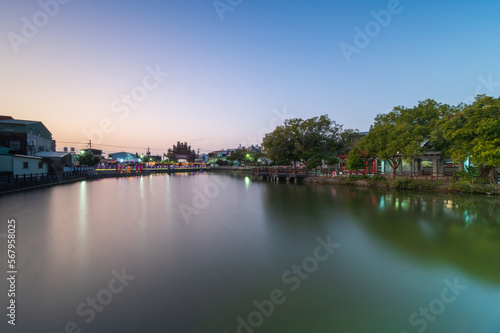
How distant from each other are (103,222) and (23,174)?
17.4 metres

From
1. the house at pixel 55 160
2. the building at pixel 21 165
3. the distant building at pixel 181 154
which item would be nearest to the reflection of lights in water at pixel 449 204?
the building at pixel 21 165

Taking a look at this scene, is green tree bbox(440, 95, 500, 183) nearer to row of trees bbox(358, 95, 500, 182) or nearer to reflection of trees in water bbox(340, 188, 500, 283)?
row of trees bbox(358, 95, 500, 182)

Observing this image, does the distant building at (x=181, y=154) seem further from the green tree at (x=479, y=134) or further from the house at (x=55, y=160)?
the green tree at (x=479, y=134)

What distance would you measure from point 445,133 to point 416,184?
4.23 meters

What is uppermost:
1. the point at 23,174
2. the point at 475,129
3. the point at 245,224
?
the point at 475,129

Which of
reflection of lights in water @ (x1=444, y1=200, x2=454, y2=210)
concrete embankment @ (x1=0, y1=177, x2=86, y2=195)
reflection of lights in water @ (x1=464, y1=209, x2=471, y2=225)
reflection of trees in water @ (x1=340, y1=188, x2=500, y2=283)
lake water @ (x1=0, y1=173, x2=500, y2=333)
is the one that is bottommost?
lake water @ (x1=0, y1=173, x2=500, y2=333)

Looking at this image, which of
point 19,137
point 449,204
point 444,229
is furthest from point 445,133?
point 19,137

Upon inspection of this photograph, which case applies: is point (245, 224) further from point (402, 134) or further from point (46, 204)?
point (402, 134)

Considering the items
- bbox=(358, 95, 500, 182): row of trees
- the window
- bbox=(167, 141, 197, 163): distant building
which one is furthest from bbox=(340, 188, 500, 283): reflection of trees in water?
bbox=(167, 141, 197, 163): distant building

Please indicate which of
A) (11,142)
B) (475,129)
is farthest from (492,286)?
(11,142)

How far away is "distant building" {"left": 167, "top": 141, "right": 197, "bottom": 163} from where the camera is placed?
78000mm

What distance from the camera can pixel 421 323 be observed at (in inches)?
126

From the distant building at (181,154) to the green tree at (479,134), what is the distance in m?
72.9

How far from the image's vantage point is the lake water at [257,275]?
328 cm
